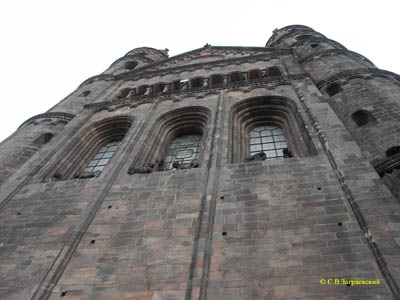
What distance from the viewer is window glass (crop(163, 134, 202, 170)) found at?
1118 centimetres

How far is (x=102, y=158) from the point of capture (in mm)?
12523

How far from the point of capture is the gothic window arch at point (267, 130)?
392 inches

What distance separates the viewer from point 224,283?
5.39 metres

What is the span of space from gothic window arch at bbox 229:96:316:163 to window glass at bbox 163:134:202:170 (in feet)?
5.42

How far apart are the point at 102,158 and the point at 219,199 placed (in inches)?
267

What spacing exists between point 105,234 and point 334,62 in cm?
1424

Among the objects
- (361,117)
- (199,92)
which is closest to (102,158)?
(199,92)

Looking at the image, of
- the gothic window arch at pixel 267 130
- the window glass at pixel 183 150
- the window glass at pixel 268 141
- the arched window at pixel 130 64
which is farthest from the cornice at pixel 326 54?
the arched window at pixel 130 64

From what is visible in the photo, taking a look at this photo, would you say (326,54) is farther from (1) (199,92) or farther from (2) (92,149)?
(2) (92,149)

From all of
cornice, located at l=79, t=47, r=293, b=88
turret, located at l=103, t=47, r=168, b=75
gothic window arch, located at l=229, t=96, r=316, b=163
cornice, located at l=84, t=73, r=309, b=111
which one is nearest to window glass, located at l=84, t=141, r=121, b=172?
cornice, located at l=84, t=73, r=309, b=111

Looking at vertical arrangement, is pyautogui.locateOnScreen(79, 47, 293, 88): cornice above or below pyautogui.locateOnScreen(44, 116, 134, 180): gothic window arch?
above

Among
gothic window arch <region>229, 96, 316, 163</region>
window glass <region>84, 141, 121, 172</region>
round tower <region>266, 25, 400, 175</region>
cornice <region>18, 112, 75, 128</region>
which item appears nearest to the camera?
round tower <region>266, 25, 400, 175</region>

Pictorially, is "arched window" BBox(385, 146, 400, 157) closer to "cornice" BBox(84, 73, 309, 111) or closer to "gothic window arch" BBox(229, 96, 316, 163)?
"gothic window arch" BBox(229, 96, 316, 163)

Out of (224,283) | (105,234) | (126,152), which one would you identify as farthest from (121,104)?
(224,283)
